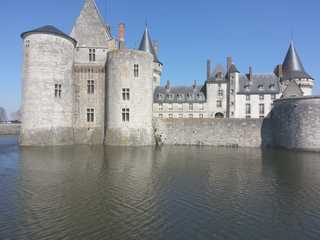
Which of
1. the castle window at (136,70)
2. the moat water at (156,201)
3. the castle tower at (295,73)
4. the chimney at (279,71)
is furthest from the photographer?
the chimney at (279,71)

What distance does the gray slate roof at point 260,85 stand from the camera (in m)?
35.7

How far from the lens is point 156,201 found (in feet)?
27.0

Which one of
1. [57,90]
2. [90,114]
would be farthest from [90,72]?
[90,114]

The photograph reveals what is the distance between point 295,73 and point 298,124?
56.9 feet

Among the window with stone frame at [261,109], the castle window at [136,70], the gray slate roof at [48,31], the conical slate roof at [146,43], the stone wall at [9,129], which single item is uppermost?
the conical slate roof at [146,43]

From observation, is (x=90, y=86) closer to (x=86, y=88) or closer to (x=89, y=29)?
(x=86, y=88)

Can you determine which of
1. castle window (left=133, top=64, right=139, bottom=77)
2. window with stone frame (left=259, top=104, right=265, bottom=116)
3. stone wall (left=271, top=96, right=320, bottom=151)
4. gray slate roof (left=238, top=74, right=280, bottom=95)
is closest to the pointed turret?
castle window (left=133, top=64, right=139, bottom=77)

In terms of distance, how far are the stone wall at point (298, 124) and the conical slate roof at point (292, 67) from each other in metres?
15.3

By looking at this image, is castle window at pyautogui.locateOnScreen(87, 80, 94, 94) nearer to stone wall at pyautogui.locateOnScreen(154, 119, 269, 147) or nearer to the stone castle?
the stone castle

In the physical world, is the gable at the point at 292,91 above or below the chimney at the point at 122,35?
below

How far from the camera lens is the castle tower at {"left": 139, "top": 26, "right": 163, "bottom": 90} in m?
38.9

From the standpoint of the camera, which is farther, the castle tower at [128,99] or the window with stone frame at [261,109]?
the window with stone frame at [261,109]

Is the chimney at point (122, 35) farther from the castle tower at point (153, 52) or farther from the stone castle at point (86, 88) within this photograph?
the castle tower at point (153, 52)

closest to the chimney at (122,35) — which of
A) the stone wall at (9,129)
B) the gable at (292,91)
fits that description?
the gable at (292,91)
